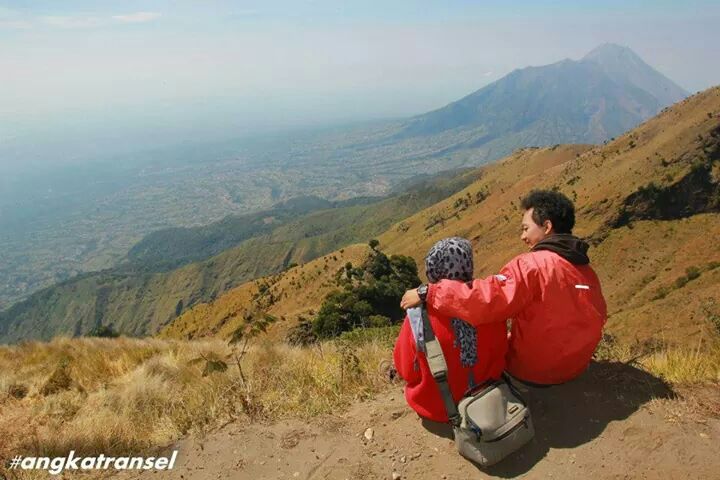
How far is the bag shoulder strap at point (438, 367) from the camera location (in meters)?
3.88

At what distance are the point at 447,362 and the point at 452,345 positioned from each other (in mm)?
172

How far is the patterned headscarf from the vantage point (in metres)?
3.97

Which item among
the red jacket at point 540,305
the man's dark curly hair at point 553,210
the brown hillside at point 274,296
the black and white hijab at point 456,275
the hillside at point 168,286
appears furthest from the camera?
the hillside at point 168,286

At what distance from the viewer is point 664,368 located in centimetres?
509

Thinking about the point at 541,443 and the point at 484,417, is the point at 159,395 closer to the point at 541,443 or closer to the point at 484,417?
the point at 484,417

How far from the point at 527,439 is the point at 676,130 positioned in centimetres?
4496

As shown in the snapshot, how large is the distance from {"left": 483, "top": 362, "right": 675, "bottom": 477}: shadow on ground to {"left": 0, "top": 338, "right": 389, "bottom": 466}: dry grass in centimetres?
204

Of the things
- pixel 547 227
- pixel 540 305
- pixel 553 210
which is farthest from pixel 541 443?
pixel 553 210

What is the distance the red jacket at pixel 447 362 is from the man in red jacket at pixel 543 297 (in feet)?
0.64

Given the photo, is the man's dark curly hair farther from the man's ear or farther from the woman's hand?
the woman's hand

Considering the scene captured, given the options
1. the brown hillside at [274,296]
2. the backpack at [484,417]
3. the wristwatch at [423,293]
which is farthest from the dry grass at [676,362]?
the brown hillside at [274,296]

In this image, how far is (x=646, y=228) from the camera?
31.7 metres

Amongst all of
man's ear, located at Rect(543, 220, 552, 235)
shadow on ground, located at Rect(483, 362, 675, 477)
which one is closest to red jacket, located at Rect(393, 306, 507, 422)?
shadow on ground, located at Rect(483, 362, 675, 477)

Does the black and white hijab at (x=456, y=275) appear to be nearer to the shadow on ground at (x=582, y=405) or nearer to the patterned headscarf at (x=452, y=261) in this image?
the patterned headscarf at (x=452, y=261)
